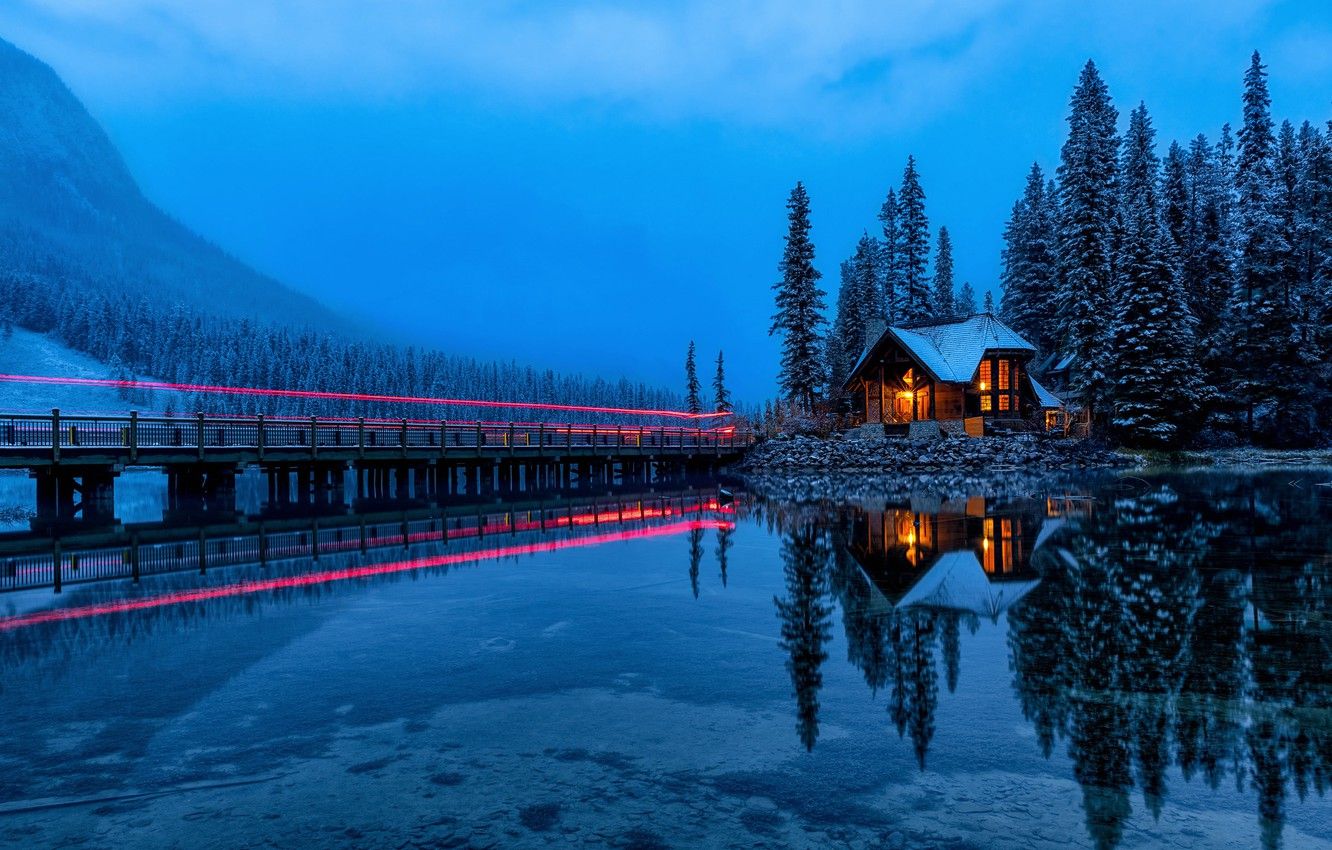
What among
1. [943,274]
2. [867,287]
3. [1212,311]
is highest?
[943,274]

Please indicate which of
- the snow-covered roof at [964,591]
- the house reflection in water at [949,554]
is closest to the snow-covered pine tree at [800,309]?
the house reflection in water at [949,554]

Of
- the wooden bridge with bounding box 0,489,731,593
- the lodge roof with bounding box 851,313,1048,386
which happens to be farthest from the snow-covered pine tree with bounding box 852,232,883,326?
the wooden bridge with bounding box 0,489,731,593

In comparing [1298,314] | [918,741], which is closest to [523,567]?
[918,741]

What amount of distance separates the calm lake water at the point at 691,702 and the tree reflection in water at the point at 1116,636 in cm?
4

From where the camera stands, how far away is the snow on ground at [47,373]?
98.8m

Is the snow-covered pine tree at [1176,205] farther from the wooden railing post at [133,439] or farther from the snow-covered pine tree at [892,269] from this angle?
the wooden railing post at [133,439]

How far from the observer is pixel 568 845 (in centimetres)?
424

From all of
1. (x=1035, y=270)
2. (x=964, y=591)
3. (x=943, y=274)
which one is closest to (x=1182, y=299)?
(x=1035, y=270)

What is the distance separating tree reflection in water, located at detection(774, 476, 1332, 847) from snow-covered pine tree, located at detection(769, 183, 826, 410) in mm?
39588

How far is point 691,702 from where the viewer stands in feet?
21.7

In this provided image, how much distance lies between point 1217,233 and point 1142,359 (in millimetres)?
22397

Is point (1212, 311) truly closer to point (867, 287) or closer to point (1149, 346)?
point (1149, 346)

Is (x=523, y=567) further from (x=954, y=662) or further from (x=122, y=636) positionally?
(x=954, y=662)

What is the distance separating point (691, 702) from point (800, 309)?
171 feet
